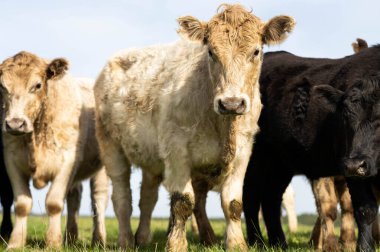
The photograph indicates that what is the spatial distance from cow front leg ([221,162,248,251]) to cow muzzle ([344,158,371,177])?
1105 mm

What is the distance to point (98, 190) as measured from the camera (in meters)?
11.8

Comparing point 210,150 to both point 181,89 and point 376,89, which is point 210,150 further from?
point 376,89

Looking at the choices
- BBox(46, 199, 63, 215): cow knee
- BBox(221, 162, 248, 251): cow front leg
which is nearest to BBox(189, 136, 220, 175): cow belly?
BBox(221, 162, 248, 251): cow front leg

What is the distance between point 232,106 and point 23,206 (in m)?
3.86

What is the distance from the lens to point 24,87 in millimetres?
9555

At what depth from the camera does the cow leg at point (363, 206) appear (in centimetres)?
804

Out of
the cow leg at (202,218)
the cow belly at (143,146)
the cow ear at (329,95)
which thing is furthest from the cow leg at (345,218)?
the cow belly at (143,146)

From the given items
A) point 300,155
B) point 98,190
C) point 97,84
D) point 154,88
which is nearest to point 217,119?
point 154,88

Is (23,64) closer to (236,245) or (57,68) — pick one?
(57,68)

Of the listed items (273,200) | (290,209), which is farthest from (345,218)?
(290,209)

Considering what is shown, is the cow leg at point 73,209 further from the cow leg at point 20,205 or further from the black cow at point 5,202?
the cow leg at point 20,205

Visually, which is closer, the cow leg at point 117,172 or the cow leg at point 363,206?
the cow leg at point 363,206

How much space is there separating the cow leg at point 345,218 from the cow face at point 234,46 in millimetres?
3250

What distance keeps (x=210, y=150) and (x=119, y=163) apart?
2332 millimetres
